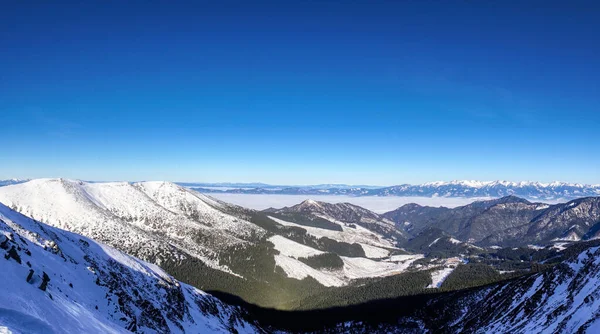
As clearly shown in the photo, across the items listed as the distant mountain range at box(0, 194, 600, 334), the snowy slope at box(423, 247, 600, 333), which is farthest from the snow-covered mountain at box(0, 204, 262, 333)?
the snowy slope at box(423, 247, 600, 333)

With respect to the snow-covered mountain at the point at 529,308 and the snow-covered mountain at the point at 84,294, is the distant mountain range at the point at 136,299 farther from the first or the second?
the snow-covered mountain at the point at 529,308

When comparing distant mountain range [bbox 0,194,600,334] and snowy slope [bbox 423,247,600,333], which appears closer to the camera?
distant mountain range [bbox 0,194,600,334]

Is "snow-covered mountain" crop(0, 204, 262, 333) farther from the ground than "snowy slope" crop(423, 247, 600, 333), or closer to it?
farther from the ground

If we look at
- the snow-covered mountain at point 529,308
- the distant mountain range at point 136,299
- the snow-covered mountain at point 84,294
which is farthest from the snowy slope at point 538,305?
the snow-covered mountain at point 84,294

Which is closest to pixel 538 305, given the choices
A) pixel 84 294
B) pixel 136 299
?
pixel 136 299

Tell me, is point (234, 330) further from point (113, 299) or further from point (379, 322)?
point (379, 322)

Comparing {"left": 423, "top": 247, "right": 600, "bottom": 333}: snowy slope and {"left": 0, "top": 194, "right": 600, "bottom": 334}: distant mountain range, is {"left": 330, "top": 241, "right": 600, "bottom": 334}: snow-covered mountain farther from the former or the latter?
{"left": 0, "top": 194, "right": 600, "bottom": 334}: distant mountain range

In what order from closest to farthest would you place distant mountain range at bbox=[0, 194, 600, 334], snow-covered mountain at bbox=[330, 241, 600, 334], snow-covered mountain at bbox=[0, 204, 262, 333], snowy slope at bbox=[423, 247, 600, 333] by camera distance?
snow-covered mountain at bbox=[0, 204, 262, 333] → distant mountain range at bbox=[0, 194, 600, 334] → snowy slope at bbox=[423, 247, 600, 333] → snow-covered mountain at bbox=[330, 241, 600, 334]

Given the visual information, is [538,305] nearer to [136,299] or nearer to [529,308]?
[529,308]
